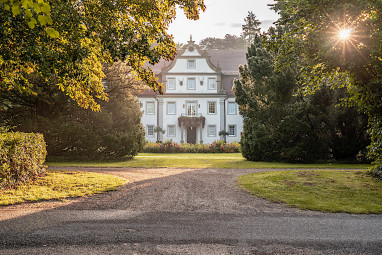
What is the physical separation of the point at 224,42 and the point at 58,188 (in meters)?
→ 61.9

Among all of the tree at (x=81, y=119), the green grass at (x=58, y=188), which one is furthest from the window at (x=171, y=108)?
the green grass at (x=58, y=188)

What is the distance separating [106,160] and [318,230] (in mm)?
14111

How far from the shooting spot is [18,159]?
24.4 feet

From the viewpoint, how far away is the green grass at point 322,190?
19.0 feet

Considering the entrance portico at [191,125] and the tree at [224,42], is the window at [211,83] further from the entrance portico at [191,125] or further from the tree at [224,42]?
the tree at [224,42]

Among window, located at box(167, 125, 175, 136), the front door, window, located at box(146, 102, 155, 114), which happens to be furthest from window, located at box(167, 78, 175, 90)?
the front door

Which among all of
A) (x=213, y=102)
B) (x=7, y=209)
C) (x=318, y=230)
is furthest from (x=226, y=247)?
(x=213, y=102)

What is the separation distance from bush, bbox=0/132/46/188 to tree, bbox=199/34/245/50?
57888 millimetres

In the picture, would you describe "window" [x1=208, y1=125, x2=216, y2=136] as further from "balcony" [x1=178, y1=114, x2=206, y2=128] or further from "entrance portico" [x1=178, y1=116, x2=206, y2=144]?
"balcony" [x1=178, y1=114, x2=206, y2=128]

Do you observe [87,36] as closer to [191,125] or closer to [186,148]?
[186,148]

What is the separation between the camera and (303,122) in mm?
14992

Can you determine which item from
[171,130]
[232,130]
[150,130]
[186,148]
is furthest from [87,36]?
[232,130]

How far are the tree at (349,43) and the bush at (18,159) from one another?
786cm

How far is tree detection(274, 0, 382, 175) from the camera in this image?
6.88m
